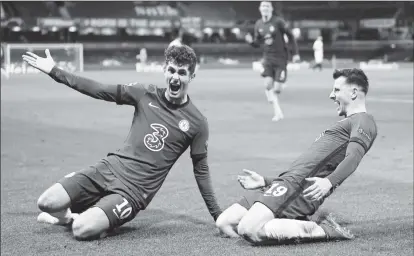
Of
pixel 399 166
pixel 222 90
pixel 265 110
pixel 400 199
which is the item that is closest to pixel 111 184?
pixel 400 199

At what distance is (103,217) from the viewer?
541 centimetres

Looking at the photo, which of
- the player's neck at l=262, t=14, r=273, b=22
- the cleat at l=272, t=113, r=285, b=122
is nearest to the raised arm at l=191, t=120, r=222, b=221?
the cleat at l=272, t=113, r=285, b=122

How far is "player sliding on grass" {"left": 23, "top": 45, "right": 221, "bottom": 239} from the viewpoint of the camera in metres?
5.54

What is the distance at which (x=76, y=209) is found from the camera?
589 centimetres

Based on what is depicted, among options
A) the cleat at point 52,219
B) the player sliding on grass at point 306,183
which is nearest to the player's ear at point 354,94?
the player sliding on grass at point 306,183

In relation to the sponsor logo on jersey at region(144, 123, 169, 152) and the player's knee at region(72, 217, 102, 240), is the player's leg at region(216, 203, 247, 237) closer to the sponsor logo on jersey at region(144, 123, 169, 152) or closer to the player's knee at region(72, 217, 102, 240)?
the sponsor logo on jersey at region(144, 123, 169, 152)

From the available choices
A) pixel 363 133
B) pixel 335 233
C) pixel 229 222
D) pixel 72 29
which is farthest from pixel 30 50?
pixel 363 133

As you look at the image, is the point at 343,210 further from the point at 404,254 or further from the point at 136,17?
the point at 136,17

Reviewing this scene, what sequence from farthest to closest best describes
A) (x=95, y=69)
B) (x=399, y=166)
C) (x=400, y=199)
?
(x=95, y=69) → (x=399, y=166) → (x=400, y=199)

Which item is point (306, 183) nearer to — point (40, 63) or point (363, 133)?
point (363, 133)

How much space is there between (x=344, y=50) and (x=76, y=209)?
44139 mm

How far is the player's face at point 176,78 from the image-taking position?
18.1 ft

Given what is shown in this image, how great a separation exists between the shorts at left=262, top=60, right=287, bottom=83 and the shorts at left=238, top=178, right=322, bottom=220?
986 centimetres

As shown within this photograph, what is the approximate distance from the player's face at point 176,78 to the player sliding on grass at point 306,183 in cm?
91
